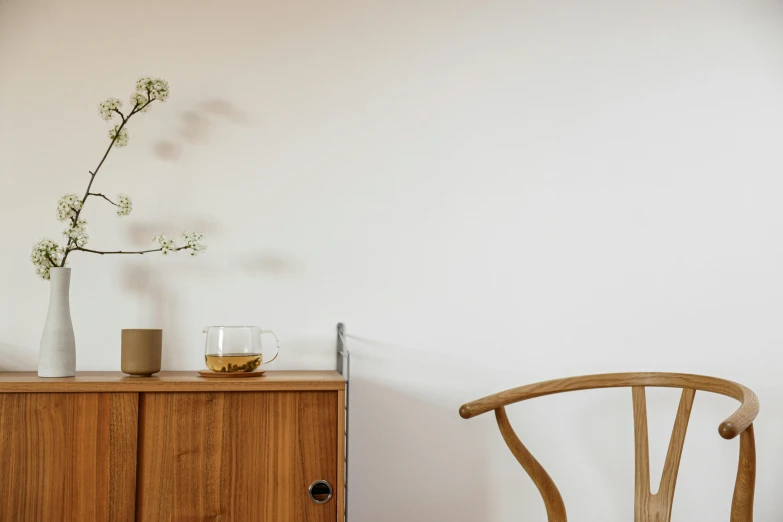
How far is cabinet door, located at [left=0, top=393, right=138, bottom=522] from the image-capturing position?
1.31 m

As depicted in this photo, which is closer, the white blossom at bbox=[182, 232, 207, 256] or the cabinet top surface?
the cabinet top surface

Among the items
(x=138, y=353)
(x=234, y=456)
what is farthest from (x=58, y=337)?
(x=234, y=456)

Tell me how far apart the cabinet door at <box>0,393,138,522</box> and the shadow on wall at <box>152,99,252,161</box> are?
765 millimetres

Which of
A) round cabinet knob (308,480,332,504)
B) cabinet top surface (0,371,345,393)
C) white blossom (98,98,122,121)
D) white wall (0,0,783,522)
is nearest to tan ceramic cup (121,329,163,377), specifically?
cabinet top surface (0,371,345,393)

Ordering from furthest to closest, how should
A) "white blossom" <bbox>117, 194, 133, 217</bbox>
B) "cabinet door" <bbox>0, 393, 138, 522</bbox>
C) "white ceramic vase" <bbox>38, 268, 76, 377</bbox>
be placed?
1. "white blossom" <bbox>117, 194, 133, 217</bbox>
2. "white ceramic vase" <bbox>38, 268, 76, 377</bbox>
3. "cabinet door" <bbox>0, 393, 138, 522</bbox>

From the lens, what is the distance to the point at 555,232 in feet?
6.17

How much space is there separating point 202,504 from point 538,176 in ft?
4.28

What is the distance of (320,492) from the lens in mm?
1362

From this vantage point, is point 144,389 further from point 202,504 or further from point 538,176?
point 538,176

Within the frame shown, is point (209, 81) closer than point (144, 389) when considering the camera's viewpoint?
No

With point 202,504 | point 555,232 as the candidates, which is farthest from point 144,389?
point 555,232

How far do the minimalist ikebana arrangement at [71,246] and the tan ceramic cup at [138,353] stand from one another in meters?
0.13

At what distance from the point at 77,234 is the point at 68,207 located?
8 cm

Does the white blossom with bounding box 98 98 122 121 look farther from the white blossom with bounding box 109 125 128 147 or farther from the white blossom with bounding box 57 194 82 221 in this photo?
the white blossom with bounding box 57 194 82 221
